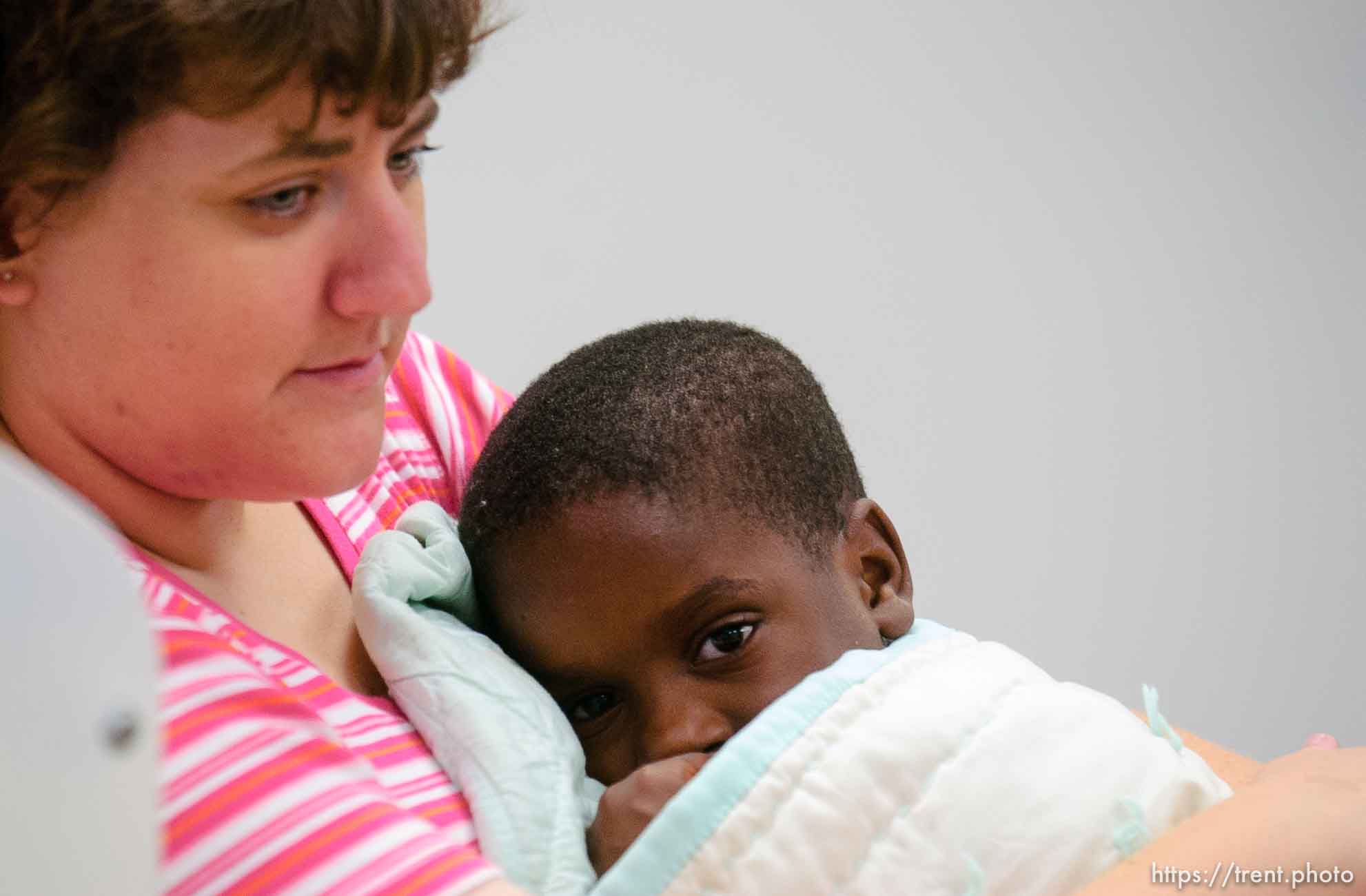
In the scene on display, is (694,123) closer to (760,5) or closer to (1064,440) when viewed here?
(760,5)

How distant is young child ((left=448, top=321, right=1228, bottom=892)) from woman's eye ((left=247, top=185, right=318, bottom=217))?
0.32 metres

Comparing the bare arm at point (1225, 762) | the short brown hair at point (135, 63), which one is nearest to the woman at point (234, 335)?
the short brown hair at point (135, 63)

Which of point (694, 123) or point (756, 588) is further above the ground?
point (694, 123)

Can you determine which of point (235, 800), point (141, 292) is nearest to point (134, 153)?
point (141, 292)

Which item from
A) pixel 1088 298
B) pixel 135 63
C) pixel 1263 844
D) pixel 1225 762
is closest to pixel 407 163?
pixel 135 63

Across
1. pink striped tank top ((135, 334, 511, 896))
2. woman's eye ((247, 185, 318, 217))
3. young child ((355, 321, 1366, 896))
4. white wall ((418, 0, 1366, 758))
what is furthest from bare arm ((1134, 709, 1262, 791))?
white wall ((418, 0, 1366, 758))

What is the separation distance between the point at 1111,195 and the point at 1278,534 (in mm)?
602

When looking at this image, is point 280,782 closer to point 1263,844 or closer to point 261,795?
point 261,795

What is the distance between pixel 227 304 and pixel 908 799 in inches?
18.5

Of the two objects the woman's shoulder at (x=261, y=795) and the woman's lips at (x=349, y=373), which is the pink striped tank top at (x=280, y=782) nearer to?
the woman's shoulder at (x=261, y=795)

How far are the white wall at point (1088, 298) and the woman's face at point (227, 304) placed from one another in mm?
1364

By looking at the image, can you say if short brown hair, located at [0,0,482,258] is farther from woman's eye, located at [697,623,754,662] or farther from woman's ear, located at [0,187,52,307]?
woman's eye, located at [697,623,754,662]

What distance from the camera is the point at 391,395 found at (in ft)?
4.12

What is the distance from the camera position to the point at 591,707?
3.55 feet
